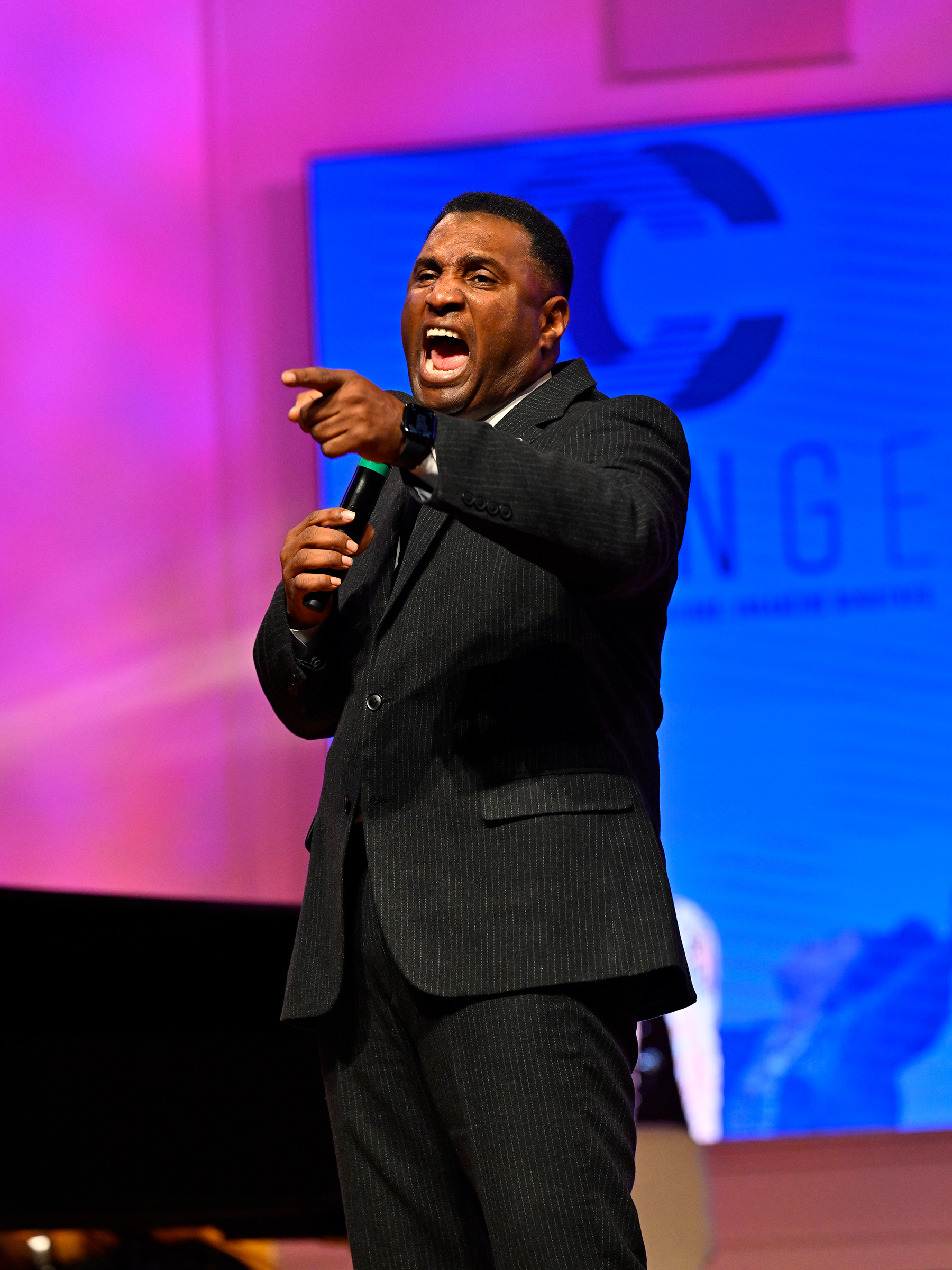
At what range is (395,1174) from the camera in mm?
1529

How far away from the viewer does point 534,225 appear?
1.92 m

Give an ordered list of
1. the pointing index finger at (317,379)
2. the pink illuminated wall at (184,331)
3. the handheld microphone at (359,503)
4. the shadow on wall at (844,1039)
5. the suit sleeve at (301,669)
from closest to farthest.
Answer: the pointing index finger at (317,379)
the handheld microphone at (359,503)
the suit sleeve at (301,669)
the shadow on wall at (844,1039)
the pink illuminated wall at (184,331)

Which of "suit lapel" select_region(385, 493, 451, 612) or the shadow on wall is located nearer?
"suit lapel" select_region(385, 493, 451, 612)

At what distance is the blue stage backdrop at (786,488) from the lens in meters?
3.70

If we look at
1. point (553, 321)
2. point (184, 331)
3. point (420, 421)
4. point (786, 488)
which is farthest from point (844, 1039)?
point (420, 421)

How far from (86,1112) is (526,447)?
5.99 ft

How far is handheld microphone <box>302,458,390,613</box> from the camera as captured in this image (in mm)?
1606

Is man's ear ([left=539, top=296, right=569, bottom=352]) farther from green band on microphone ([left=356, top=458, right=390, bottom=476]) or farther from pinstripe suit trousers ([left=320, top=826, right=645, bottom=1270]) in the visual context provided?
pinstripe suit trousers ([left=320, top=826, right=645, bottom=1270])

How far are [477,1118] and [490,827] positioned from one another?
0.90 feet

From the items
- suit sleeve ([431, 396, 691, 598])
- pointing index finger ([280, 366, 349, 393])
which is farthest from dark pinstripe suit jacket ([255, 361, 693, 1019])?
Result: pointing index finger ([280, 366, 349, 393])

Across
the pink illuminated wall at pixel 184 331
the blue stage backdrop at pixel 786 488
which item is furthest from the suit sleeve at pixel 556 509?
the pink illuminated wall at pixel 184 331

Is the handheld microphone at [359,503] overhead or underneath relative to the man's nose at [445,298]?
underneath

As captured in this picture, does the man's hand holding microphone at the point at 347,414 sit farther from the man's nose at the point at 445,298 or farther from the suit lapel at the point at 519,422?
the man's nose at the point at 445,298

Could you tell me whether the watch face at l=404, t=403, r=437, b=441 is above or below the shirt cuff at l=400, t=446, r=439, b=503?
above
